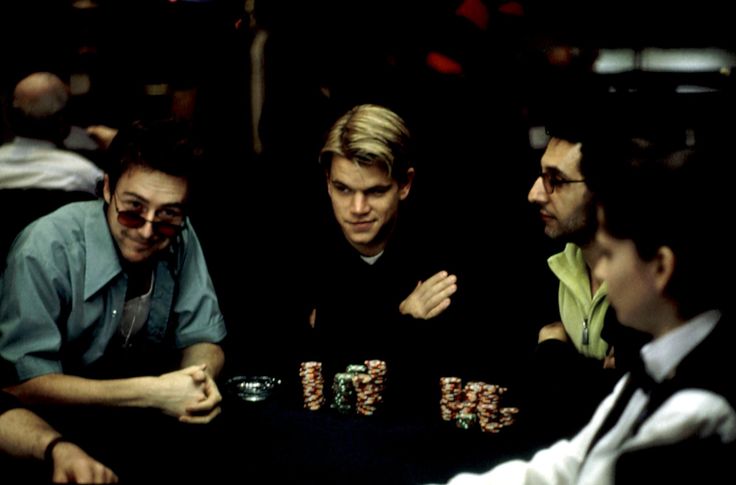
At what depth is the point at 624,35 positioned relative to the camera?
11148mm

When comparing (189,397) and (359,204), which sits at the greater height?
(359,204)

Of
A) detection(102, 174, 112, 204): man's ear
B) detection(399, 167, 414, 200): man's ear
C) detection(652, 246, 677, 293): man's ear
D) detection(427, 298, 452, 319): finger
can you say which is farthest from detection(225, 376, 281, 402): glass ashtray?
detection(652, 246, 677, 293): man's ear

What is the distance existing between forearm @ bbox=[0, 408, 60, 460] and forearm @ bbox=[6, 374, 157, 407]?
0.20m

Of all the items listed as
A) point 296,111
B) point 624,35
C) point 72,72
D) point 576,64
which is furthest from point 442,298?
point 624,35

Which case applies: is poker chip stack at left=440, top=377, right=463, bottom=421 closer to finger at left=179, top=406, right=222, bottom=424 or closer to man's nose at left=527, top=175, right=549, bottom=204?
finger at left=179, top=406, right=222, bottom=424

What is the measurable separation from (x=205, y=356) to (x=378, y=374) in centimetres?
68

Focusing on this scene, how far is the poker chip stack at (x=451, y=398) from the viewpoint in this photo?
2236 millimetres

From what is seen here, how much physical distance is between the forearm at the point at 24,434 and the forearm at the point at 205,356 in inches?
26.2

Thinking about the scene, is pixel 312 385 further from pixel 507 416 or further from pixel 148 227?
pixel 148 227

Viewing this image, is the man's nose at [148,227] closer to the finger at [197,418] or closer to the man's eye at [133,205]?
the man's eye at [133,205]

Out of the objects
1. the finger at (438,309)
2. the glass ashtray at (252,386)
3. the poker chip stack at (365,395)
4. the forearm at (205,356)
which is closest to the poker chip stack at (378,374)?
the poker chip stack at (365,395)

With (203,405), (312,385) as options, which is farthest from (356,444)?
(203,405)

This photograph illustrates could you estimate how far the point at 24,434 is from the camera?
205cm

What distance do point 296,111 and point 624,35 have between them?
8127 mm
